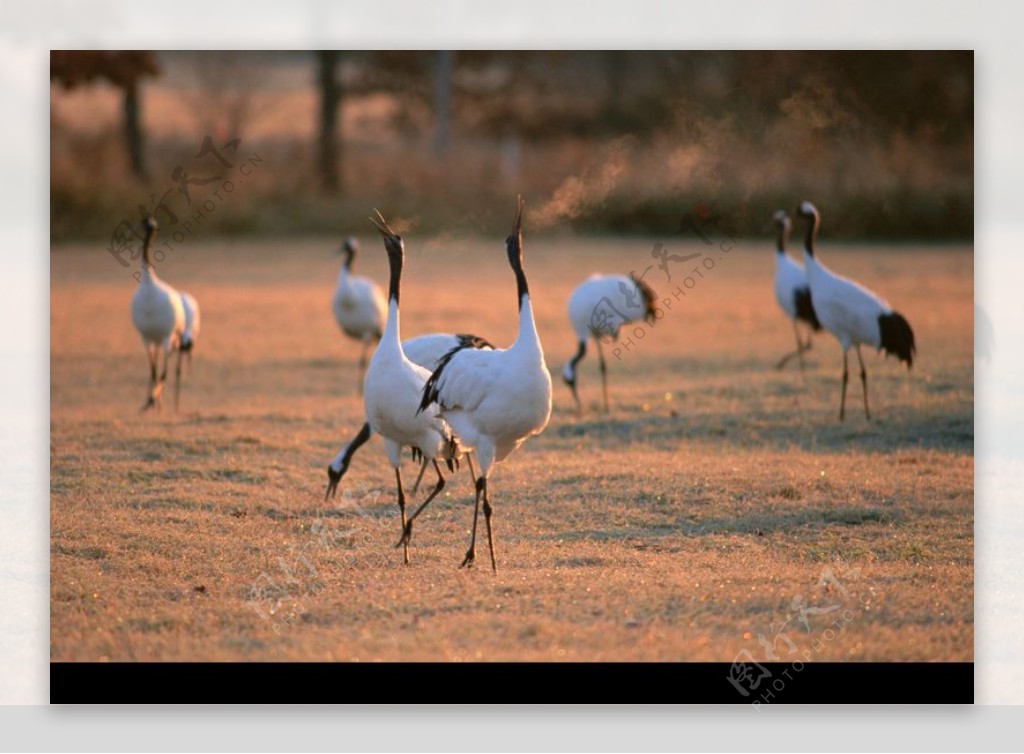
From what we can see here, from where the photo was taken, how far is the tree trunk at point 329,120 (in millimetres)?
18984

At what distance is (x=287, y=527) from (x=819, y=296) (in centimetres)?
423

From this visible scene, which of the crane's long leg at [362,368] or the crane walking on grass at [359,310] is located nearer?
the crane's long leg at [362,368]

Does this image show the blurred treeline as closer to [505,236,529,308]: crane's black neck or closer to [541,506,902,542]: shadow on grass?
[541,506,902,542]: shadow on grass

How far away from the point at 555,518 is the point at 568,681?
188 cm

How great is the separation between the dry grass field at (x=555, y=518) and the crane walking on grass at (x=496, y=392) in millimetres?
527

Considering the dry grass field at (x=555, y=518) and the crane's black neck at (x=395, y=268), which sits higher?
the crane's black neck at (x=395, y=268)

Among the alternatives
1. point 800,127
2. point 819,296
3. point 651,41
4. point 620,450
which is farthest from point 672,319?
point 651,41

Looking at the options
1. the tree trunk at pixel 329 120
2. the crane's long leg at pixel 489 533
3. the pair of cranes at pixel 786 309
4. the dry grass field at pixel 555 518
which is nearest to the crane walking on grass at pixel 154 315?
the dry grass field at pixel 555 518

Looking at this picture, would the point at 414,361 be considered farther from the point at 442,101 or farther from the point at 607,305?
the point at 442,101

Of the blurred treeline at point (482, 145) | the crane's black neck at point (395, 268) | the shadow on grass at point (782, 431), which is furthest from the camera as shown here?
the blurred treeline at point (482, 145)

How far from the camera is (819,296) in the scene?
9.20 metres

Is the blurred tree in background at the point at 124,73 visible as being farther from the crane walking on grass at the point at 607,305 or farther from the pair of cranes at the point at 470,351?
the crane walking on grass at the point at 607,305

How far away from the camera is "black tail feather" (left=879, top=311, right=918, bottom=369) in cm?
901

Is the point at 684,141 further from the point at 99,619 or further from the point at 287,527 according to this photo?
the point at 99,619
